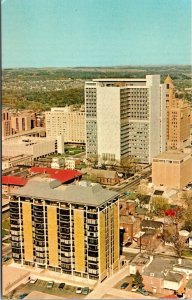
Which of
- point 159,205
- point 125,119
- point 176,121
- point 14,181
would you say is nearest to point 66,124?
point 125,119

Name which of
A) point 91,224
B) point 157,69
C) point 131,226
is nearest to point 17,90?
point 157,69

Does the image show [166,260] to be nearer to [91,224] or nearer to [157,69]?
[91,224]

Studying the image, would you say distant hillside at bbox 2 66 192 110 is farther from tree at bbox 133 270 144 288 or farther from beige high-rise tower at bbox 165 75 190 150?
tree at bbox 133 270 144 288

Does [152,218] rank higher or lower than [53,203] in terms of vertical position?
lower

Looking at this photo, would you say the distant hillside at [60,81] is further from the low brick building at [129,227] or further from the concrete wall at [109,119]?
the low brick building at [129,227]

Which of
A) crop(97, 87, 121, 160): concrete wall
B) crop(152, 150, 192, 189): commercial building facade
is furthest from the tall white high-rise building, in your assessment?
crop(152, 150, 192, 189): commercial building facade

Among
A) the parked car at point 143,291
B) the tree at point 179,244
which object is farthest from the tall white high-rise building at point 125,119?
the parked car at point 143,291

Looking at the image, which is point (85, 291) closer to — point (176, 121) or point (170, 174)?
point (170, 174)
